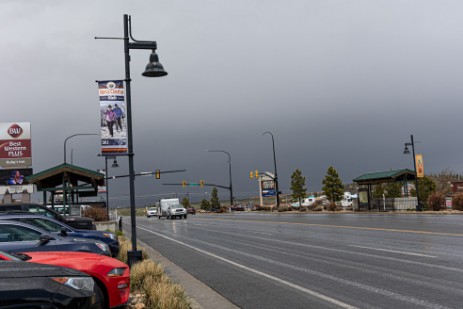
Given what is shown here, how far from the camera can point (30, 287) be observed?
11.9 feet

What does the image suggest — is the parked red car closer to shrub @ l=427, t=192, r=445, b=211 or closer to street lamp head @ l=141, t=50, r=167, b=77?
street lamp head @ l=141, t=50, r=167, b=77

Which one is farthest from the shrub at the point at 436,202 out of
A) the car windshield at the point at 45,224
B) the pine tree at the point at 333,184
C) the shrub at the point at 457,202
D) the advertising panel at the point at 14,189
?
the advertising panel at the point at 14,189

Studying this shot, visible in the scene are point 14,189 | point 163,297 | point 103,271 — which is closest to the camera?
point 103,271

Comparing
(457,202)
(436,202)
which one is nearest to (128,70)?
(457,202)

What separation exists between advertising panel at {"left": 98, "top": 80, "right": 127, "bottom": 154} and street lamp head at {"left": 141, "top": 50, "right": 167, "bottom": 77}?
94 centimetres

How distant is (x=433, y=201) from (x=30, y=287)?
40260mm

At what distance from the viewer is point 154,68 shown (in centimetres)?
1237

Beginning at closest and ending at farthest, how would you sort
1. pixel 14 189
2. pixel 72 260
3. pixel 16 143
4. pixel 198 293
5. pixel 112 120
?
pixel 72 260 < pixel 198 293 < pixel 112 120 < pixel 16 143 < pixel 14 189

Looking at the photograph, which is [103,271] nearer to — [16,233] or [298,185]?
[16,233]

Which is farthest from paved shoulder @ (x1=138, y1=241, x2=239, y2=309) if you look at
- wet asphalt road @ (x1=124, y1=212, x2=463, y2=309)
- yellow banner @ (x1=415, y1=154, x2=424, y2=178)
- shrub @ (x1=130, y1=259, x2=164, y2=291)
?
yellow banner @ (x1=415, y1=154, x2=424, y2=178)

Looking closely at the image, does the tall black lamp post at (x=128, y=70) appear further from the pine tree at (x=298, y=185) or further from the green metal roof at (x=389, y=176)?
the pine tree at (x=298, y=185)

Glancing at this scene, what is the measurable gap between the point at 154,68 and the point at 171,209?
147 ft

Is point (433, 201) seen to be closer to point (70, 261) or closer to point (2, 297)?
point (70, 261)

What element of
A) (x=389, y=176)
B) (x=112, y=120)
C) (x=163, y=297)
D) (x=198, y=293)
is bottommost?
(x=198, y=293)
